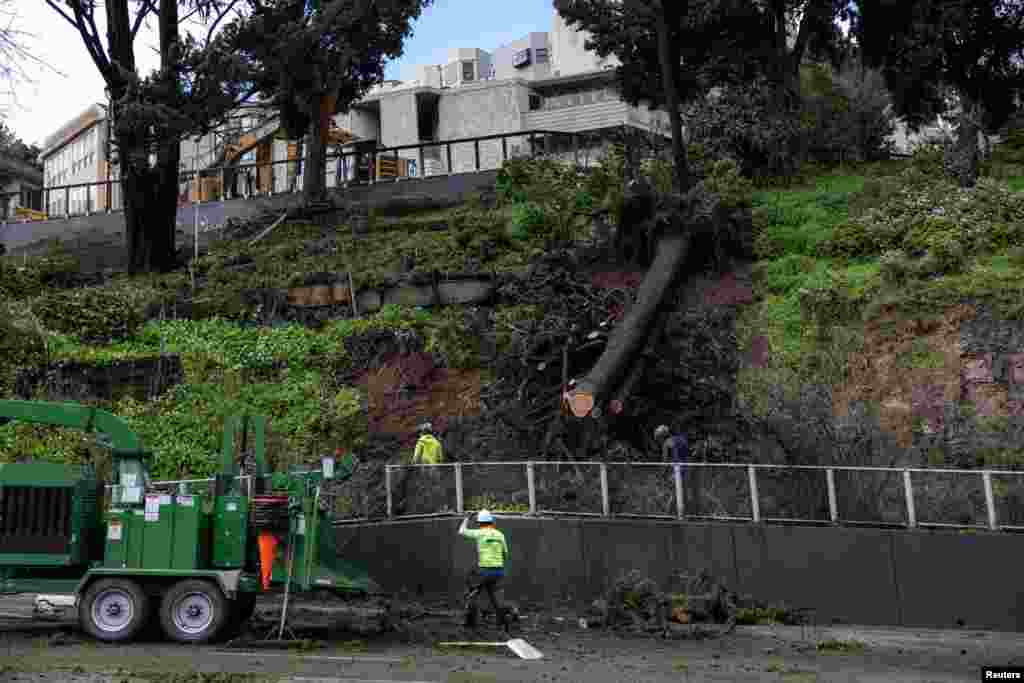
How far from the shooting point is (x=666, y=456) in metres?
16.5

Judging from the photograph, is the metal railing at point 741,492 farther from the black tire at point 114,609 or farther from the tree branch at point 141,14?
the tree branch at point 141,14

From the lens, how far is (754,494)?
15.4 metres

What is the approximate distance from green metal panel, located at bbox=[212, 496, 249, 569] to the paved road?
3.70 ft

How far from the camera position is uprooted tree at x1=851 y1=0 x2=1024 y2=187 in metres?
29.5

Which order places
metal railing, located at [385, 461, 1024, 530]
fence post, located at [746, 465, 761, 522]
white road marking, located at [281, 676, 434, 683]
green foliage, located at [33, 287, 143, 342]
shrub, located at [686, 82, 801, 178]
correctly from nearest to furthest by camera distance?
white road marking, located at [281, 676, 434, 683] < metal railing, located at [385, 461, 1024, 530] < fence post, located at [746, 465, 761, 522] < green foliage, located at [33, 287, 143, 342] < shrub, located at [686, 82, 801, 178]

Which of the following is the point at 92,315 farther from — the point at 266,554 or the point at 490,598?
the point at 490,598

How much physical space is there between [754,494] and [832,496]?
102 centimetres

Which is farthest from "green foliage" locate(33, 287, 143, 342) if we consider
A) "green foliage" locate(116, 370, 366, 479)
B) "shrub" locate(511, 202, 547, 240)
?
"shrub" locate(511, 202, 547, 240)

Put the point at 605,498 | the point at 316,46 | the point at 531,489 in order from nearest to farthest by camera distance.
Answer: the point at 605,498, the point at 531,489, the point at 316,46

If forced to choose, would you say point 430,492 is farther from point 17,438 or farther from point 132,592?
point 17,438

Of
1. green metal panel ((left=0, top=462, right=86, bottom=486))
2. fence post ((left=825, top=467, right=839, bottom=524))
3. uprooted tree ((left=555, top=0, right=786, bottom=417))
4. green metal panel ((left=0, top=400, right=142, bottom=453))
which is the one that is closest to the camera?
green metal panel ((left=0, top=462, right=86, bottom=486))

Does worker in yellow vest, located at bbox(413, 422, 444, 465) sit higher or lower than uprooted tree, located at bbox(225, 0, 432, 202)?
lower

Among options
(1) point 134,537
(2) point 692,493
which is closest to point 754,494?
(2) point 692,493

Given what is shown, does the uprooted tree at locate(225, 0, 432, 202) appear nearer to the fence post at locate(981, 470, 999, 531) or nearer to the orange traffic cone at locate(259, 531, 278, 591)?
the orange traffic cone at locate(259, 531, 278, 591)
